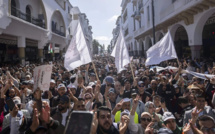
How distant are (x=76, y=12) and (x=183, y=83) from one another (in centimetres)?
4758

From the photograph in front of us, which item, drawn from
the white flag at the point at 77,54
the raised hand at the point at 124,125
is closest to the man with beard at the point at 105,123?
the raised hand at the point at 124,125

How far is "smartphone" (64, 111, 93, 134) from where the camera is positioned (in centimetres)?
154

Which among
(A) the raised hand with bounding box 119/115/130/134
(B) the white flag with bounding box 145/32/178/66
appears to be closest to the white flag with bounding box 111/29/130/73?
(B) the white flag with bounding box 145/32/178/66

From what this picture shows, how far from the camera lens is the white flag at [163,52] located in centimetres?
619

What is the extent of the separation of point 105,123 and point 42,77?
5.04 ft

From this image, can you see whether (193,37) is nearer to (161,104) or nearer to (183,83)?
(183,83)

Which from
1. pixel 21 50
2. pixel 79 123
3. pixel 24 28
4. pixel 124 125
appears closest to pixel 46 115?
pixel 124 125

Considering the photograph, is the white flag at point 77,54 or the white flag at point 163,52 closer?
the white flag at point 77,54

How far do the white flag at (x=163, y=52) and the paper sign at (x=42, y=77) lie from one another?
396cm

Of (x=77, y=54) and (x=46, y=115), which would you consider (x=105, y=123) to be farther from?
(x=77, y=54)

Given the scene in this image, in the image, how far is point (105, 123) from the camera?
2621mm

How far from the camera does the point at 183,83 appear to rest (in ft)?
19.3

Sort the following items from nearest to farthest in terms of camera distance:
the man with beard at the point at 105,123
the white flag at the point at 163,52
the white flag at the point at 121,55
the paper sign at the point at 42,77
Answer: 1. the man with beard at the point at 105,123
2. the paper sign at the point at 42,77
3. the white flag at the point at 121,55
4. the white flag at the point at 163,52

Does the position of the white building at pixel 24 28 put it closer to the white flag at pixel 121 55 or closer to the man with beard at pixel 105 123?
the white flag at pixel 121 55
